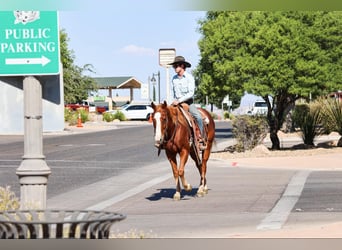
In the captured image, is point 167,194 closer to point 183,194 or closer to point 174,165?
point 183,194

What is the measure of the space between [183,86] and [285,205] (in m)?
2.43

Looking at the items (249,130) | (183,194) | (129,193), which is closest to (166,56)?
(183,194)

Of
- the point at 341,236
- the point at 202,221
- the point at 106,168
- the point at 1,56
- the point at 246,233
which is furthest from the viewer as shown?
the point at 106,168

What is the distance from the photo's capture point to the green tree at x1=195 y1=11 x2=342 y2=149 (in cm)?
2391

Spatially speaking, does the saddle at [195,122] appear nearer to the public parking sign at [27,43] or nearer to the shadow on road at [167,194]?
the shadow on road at [167,194]

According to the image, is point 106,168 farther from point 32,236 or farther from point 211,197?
point 32,236

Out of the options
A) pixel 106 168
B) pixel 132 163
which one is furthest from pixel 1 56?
pixel 132 163

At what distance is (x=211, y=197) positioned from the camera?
15.2 meters

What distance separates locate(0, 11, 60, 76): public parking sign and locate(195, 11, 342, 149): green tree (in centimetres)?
1653

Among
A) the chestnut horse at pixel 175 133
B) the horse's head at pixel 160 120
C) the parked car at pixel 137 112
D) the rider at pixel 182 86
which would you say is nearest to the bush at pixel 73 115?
the parked car at pixel 137 112

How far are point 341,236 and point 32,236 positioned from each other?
4239 mm

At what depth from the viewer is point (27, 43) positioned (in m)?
7.57

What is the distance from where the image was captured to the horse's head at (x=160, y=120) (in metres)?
13.0

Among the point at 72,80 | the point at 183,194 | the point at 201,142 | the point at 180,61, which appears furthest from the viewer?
the point at 72,80
